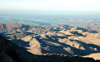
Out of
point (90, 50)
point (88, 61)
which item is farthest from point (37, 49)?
point (88, 61)

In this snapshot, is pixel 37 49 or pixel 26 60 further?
pixel 37 49

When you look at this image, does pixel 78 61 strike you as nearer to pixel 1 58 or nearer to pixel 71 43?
pixel 1 58

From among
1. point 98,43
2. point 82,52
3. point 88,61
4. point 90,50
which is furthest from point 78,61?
point 98,43

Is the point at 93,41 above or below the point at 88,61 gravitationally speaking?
below

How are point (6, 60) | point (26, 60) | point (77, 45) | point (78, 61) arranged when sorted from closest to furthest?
point (6, 60) → point (26, 60) → point (78, 61) → point (77, 45)

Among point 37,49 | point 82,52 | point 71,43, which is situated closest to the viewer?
point 37,49

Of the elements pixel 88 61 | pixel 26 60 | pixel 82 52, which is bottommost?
pixel 82 52

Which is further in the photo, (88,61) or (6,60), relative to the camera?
(88,61)

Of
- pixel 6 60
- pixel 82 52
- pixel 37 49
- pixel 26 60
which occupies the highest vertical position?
pixel 6 60

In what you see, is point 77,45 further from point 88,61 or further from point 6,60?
point 6,60
